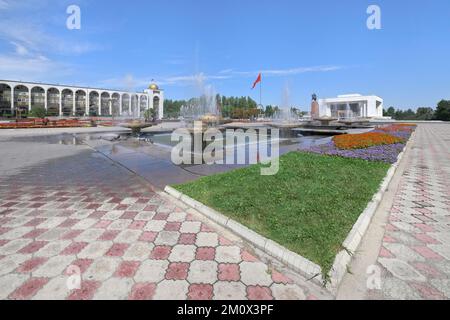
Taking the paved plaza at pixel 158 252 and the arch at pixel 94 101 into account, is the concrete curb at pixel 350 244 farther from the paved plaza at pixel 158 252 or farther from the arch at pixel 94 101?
the arch at pixel 94 101

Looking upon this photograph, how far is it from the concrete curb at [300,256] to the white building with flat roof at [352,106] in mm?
87953

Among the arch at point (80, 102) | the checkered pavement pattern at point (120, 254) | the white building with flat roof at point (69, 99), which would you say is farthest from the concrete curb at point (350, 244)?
the arch at point (80, 102)

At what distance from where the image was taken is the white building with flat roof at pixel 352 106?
8488 centimetres

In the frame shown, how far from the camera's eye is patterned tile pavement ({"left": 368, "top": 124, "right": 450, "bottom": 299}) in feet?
7.98

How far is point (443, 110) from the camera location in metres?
63.3

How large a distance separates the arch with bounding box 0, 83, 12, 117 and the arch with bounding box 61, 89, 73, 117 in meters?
13.5

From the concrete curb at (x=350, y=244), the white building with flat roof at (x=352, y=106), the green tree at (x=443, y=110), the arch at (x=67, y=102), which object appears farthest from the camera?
the white building with flat roof at (x=352, y=106)

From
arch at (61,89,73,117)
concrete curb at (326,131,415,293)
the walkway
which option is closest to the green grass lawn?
concrete curb at (326,131,415,293)

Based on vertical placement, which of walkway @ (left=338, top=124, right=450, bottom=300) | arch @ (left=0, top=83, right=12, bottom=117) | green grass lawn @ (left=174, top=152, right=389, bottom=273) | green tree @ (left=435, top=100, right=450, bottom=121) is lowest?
walkway @ (left=338, top=124, right=450, bottom=300)

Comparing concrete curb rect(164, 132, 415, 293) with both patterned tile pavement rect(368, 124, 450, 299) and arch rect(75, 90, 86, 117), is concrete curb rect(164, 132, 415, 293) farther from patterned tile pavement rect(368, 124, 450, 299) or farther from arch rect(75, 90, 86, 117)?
arch rect(75, 90, 86, 117)

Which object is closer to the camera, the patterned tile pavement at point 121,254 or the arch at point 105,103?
the patterned tile pavement at point 121,254
